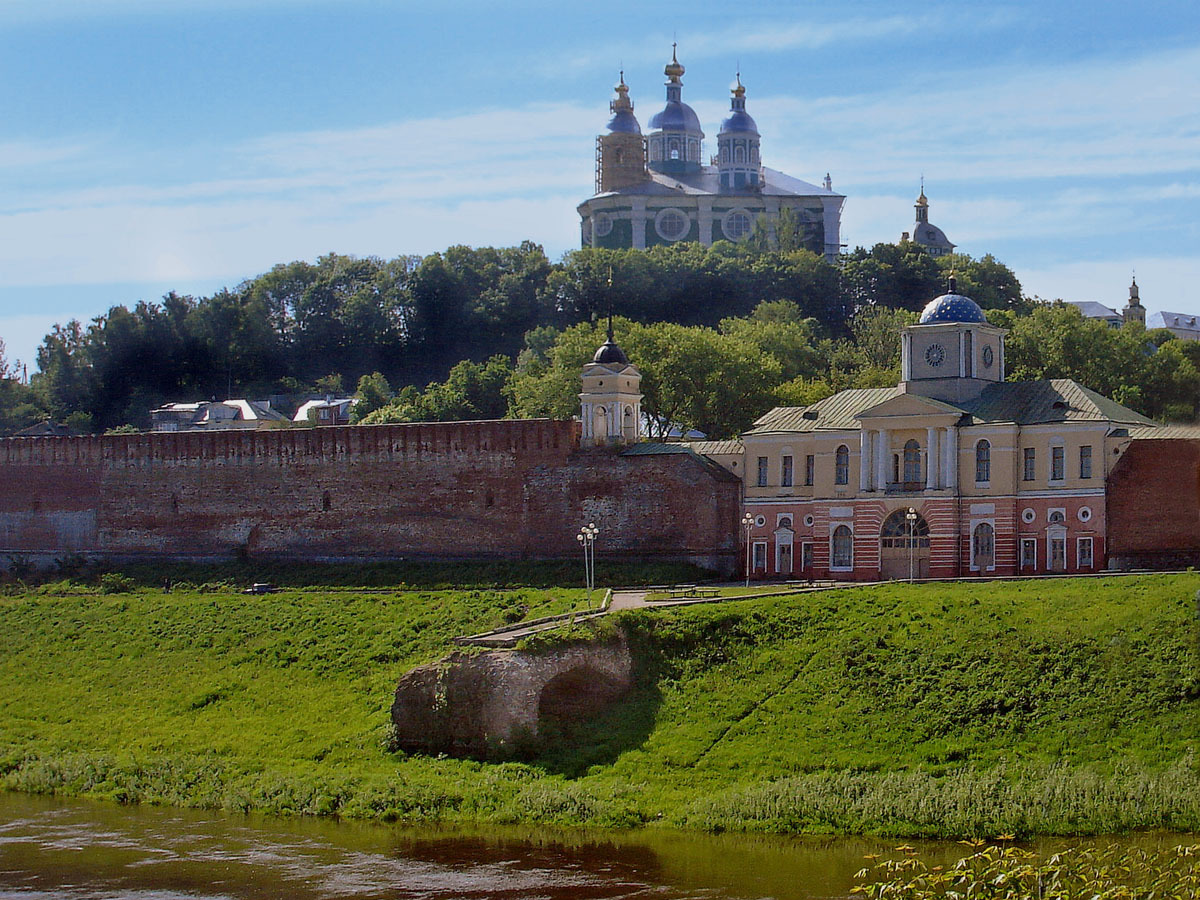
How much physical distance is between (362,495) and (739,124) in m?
60.6

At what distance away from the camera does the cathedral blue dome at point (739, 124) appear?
107812 millimetres

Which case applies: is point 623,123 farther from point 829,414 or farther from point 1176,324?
point 829,414

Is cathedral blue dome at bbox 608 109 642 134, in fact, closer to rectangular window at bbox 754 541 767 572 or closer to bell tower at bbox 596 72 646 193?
bell tower at bbox 596 72 646 193

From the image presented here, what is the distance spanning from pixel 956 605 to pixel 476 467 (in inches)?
713

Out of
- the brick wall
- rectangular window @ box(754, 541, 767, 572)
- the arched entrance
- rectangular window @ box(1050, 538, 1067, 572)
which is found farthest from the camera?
rectangular window @ box(754, 541, 767, 572)

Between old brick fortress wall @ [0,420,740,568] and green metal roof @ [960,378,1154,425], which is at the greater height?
green metal roof @ [960,378,1154,425]

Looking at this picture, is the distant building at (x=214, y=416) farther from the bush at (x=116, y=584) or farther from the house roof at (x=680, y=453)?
the house roof at (x=680, y=453)

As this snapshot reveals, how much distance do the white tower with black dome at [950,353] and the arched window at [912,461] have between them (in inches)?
72.9

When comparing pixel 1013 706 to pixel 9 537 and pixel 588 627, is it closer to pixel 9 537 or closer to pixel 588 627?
pixel 588 627

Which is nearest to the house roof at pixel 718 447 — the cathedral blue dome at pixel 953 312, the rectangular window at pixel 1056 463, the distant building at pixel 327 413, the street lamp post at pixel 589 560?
the street lamp post at pixel 589 560

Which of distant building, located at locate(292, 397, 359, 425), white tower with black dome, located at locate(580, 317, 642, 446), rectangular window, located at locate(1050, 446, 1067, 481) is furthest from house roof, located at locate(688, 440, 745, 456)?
distant building, located at locate(292, 397, 359, 425)

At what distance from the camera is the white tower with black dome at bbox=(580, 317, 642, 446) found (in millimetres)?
49781

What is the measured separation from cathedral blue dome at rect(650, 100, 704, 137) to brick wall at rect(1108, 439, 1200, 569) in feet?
232

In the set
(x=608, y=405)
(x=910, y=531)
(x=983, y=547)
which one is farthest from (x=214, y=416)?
(x=983, y=547)
